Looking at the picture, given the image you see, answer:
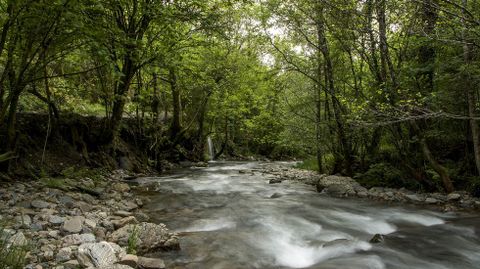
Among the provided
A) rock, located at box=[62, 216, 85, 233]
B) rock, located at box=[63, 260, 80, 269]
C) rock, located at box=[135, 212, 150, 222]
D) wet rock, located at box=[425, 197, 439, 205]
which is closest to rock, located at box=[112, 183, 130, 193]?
rock, located at box=[135, 212, 150, 222]

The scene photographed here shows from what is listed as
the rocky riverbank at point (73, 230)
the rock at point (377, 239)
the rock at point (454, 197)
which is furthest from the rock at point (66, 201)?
the rock at point (454, 197)

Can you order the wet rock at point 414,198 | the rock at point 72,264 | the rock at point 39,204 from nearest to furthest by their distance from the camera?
the rock at point 72,264, the rock at point 39,204, the wet rock at point 414,198

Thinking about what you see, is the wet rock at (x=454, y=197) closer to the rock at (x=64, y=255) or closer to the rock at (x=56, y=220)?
the rock at (x=64, y=255)

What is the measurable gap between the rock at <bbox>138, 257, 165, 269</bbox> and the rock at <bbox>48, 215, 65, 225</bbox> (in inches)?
75.7

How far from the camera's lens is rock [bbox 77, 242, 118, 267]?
432 cm

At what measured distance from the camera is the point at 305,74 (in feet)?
40.8

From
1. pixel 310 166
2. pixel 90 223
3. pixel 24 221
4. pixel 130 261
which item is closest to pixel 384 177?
pixel 310 166

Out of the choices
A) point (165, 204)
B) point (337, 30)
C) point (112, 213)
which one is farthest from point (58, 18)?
point (337, 30)

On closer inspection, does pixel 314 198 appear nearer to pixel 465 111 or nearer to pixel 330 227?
pixel 330 227

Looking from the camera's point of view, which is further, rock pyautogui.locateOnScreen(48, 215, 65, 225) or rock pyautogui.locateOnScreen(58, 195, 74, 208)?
rock pyautogui.locateOnScreen(58, 195, 74, 208)

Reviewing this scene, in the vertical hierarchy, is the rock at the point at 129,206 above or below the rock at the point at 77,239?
below

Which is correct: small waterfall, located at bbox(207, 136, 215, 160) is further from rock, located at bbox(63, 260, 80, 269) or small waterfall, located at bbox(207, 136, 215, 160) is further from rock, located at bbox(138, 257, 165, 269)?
rock, located at bbox(63, 260, 80, 269)

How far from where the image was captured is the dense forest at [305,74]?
7.04 metres

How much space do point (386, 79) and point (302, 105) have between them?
4.63 meters
